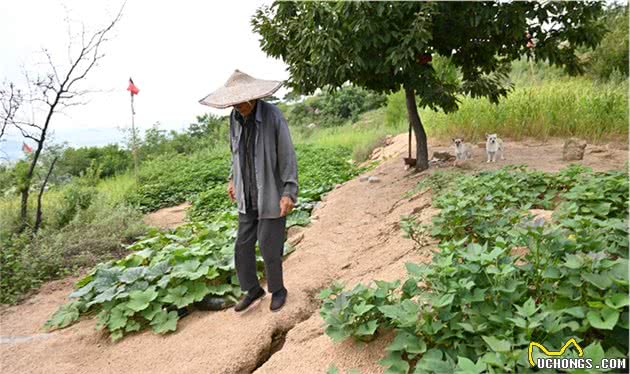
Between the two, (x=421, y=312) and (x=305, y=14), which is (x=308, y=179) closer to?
(x=305, y=14)

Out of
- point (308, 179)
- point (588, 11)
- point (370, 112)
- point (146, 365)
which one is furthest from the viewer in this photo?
point (370, 112)

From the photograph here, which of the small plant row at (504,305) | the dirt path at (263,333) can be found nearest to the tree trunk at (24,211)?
the dirt path at (263,333)

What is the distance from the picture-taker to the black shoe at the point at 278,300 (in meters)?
3.35

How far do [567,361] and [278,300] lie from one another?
209 cm

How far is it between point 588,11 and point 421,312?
4.53m

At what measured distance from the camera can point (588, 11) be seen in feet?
16.5

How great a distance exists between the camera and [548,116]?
24.5 feet

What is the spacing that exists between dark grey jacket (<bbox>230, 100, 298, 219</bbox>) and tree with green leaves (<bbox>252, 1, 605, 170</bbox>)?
1.94 metres

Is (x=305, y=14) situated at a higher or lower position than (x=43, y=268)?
higher

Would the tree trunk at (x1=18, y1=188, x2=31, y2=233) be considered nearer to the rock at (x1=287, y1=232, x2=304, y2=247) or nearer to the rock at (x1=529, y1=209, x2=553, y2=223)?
the rock at (x1=287, y1=232, x2=304, y2=247)

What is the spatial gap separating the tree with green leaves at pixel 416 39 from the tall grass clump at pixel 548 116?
1764mm

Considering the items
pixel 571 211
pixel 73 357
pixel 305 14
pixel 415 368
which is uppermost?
pixel 305 14

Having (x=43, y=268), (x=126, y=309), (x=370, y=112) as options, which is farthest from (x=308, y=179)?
(x=370, y=112)

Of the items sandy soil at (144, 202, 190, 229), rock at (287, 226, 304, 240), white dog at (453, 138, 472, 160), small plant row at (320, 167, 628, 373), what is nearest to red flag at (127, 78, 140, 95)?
sandy soil at (144, 202, 190, 229)
